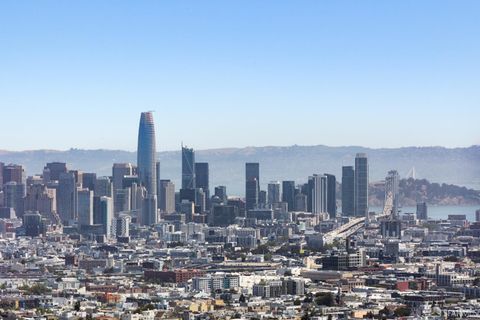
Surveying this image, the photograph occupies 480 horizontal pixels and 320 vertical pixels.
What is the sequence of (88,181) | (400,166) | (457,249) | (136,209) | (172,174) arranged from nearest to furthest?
(457,249)
(136,209)
(88,181)
(172,174)
(400,166)

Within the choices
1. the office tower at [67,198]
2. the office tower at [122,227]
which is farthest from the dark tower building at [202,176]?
the office tower at [122,227]

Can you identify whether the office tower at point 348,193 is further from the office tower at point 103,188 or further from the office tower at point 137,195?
the office tower at point 103,188

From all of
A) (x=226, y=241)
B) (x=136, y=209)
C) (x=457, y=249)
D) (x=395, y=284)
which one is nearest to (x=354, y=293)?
(x=395, y=284)

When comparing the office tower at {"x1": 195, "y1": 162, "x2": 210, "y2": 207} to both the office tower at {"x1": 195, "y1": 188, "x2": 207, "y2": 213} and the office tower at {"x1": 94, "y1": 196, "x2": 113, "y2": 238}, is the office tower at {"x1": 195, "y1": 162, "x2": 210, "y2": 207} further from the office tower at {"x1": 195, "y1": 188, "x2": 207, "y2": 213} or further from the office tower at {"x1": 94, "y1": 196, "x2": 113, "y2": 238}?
the office tower at {"x1": 94, "y1": 196, "x2": 113, "y2": 238}

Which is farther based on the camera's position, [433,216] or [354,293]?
[433,216]

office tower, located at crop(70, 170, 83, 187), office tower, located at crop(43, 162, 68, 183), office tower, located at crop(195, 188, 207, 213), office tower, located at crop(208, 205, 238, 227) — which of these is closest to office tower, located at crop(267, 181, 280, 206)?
office tower, located at crop(195, 188, 207, 213)

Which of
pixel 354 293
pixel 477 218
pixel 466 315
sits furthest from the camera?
pixel 477 218

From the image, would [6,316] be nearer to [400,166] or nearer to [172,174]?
[172,174]

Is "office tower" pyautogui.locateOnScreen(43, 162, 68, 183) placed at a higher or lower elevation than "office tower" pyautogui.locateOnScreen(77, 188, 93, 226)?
higher
